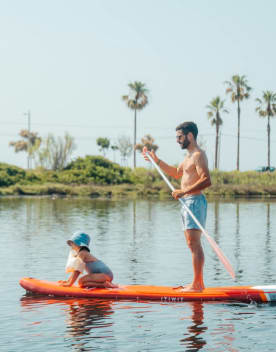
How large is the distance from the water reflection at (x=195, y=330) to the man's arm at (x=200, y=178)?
5.39 feet

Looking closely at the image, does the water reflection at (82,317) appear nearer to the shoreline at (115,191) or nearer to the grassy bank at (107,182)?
the grassy bank at (107,182)

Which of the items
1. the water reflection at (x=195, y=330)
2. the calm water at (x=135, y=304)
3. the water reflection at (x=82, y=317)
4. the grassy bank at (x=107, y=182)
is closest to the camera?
the water reflection at (x=195, y=330)

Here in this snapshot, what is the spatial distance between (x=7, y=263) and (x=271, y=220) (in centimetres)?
1706

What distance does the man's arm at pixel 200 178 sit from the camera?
9.41 m

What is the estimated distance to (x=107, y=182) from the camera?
70688mm

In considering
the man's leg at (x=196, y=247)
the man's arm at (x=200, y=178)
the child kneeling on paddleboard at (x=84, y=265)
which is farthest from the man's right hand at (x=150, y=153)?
the child kneeling on paddleboard at (x=84, y=265)

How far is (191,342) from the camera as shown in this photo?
7875 millimetres

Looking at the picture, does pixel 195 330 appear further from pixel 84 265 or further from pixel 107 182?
pixel 107 182

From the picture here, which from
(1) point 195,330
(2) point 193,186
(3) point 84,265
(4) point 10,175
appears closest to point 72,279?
(3) point 84,265

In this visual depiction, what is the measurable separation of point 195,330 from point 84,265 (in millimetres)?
2378

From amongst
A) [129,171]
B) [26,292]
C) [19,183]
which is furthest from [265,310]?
[129,171]

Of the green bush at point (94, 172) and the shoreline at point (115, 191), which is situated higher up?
the green bush at point (94, 172)

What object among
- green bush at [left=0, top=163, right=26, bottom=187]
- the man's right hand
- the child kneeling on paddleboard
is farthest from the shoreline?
the child kneeling on paddleboard

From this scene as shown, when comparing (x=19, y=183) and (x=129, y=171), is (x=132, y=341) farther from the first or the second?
(x=129, y=171)
